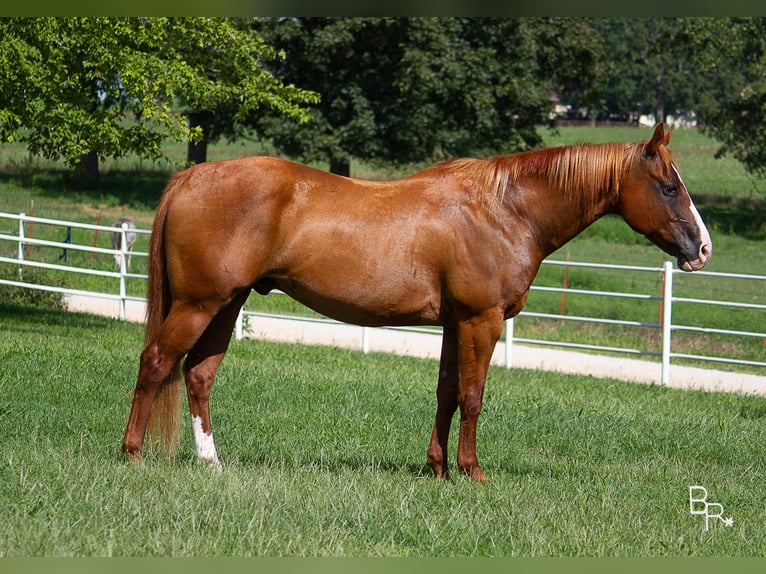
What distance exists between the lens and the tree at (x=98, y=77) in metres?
11.8

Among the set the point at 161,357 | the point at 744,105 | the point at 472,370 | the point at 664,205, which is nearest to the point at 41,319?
the point at 161,357

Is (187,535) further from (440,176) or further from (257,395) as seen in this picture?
(257,395)

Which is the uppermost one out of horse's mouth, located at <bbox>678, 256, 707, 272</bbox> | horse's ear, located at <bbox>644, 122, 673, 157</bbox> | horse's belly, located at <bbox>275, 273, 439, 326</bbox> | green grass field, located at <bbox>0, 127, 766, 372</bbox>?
horse's ear, located at <bbox>644, 122, 673, 157</bbox>

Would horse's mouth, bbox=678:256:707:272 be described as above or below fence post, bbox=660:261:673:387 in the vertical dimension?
above

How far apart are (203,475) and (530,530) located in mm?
1910

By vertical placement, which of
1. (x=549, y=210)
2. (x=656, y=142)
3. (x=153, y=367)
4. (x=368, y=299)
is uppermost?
Answer: (x=656, y=142)

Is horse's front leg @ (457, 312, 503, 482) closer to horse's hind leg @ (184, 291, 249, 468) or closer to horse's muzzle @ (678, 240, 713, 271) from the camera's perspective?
horse's muzzle @ (678, 240, 713, 271)

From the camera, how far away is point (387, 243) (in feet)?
18.9

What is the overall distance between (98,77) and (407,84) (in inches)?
568

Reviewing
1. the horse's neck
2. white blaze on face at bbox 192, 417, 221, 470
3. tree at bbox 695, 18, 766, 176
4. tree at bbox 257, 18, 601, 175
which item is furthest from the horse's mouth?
tree at bbox 695, 18, 766, 176

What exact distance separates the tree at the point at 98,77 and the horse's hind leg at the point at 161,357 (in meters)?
6.82

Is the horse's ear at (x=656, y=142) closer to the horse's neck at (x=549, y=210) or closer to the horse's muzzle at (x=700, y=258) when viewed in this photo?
the horse's neck at (x=549, y=210)

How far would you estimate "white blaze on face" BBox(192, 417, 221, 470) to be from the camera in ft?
19.8

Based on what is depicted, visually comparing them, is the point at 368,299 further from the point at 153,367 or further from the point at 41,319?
the point at 41,319
